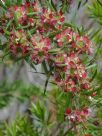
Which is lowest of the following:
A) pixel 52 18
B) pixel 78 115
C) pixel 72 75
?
pixel 78 115

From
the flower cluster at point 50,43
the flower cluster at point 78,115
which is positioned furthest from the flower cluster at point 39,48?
the flower cluster at point 78,115

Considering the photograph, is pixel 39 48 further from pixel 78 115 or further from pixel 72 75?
pixel 78 115

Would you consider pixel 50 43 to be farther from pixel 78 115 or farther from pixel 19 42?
pixel 78 115

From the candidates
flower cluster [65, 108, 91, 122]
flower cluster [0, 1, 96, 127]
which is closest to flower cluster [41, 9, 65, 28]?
flower cluster [0, 1, 96, 127]

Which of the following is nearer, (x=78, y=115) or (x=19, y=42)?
(x=19, y=42)

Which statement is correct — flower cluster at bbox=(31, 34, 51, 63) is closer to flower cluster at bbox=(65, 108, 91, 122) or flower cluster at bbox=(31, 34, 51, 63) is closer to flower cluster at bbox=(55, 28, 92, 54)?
flower cluster at bbox=(55, 28, 92, 54)

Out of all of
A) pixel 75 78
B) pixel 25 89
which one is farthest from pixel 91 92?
pixel 25 89

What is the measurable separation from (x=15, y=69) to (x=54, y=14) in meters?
2.07

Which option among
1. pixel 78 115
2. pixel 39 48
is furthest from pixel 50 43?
pixel 78 115

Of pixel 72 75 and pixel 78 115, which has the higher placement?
pixel 72 75

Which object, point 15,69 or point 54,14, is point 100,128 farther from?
point 15,69

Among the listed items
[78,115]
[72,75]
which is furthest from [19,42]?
[78,115]

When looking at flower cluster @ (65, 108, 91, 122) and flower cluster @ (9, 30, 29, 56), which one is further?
flower cluster @ (65, 108, 91, 122)

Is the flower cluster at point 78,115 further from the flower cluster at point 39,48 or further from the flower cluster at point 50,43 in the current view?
the flower cluster at point 39,48
